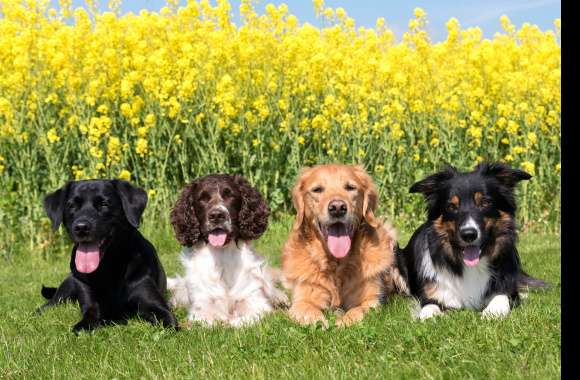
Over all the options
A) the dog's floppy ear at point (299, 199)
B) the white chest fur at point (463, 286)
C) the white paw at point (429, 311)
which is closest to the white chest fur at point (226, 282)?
the dog's floppy ear at point (299, 199)

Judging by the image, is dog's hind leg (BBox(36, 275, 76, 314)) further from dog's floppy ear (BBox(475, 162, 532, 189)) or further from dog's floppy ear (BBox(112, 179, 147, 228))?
dog's floppy ear (BBox(475, 162, 532, 189))

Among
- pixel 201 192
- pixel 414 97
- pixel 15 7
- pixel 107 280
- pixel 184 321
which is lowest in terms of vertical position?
pixel 184 321

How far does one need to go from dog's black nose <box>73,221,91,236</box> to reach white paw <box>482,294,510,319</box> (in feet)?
9.47

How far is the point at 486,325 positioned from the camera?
187 inches

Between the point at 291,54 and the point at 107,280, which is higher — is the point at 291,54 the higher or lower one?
the higher one

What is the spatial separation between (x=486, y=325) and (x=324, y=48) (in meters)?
8.03

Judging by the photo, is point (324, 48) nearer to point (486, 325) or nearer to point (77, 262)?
Answer: point (77, 262)

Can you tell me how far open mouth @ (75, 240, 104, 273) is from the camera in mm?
5789

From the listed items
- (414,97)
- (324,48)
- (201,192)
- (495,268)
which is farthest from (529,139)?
(201,192)

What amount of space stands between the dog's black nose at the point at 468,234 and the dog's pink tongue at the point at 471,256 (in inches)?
6.4

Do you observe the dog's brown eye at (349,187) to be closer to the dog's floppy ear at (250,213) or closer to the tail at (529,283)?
the dog's floppy ear at (250,213)

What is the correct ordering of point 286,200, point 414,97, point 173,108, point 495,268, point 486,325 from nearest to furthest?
point 486,325 → point 495,268 → point 173,108 → point 286,200 → point 414,97

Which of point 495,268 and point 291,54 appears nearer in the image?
point 495,268

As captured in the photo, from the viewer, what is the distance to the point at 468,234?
5.40 meters
